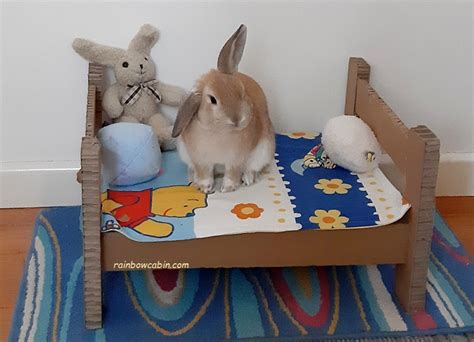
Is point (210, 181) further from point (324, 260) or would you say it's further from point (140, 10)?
point (140, 10)

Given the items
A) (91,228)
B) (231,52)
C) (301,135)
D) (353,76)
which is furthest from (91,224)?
(353,76)

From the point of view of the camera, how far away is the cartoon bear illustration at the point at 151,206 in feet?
4.38

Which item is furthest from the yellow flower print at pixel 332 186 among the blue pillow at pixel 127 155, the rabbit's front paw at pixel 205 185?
the blue pillow at pixel 127 155

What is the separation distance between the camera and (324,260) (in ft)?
→ 4.57

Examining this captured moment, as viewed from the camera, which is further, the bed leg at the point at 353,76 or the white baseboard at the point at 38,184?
the white baseboard at the point at 38,184

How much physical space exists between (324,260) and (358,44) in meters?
0.64

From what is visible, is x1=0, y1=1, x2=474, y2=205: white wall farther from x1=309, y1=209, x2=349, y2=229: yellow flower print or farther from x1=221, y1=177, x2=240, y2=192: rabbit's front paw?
x1=309, y1=209, x2=349, y2=229: yellow flower print

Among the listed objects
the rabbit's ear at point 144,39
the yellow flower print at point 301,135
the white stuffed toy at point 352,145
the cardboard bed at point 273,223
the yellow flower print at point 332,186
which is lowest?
the cardboard bed at point 273,223

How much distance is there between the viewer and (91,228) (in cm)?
132

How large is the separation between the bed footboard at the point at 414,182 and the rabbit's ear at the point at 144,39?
55 centimetres

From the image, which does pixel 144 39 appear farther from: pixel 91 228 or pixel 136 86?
pixel 91 228

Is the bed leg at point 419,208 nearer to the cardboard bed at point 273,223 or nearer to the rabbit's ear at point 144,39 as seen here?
the cardboard bed at point 273,223

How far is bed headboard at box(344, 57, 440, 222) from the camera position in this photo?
1317 millimetres

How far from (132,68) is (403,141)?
0.68m
